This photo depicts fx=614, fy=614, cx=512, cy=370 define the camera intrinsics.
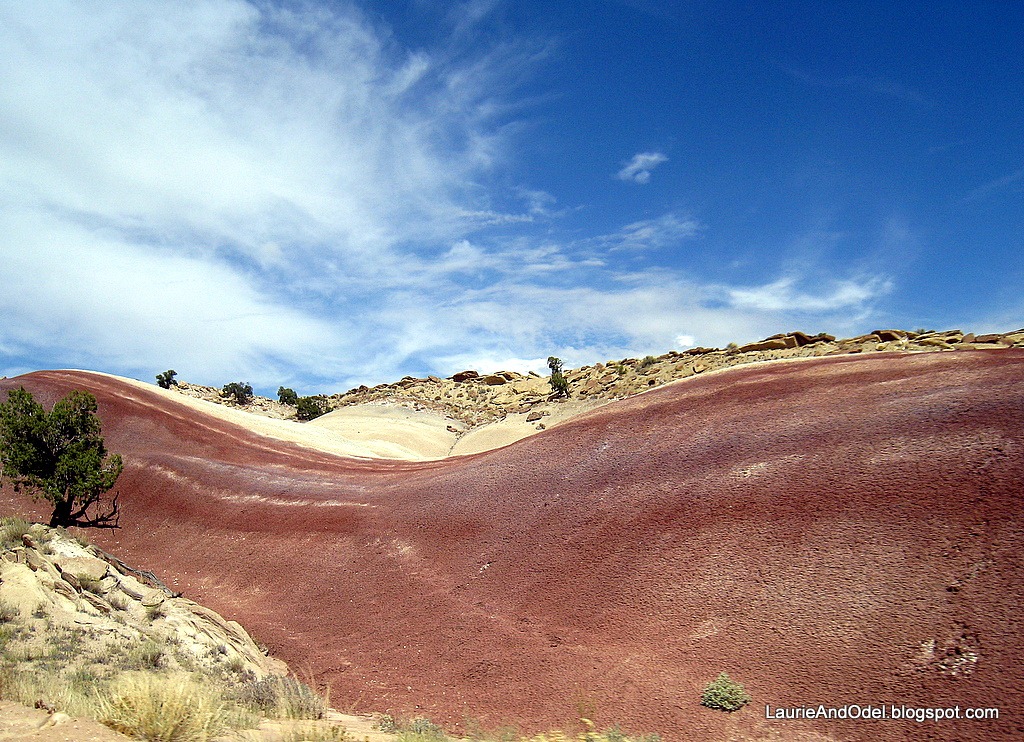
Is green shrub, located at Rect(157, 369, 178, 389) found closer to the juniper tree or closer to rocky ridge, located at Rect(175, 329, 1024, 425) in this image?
rocky ridge, located at Rect(175, 329, 1024, 425)

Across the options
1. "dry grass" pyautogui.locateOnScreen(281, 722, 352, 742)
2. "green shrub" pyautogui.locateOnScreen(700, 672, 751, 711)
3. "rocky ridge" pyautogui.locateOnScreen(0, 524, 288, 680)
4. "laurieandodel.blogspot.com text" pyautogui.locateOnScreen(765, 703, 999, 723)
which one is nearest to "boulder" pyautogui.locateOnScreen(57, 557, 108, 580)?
"rocky ridge" pyautogui.locateOnScreen(0, 524, 288, 680)

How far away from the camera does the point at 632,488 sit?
570 inches

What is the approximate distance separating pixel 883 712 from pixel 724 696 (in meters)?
1.80

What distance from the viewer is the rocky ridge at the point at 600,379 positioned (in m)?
27.2

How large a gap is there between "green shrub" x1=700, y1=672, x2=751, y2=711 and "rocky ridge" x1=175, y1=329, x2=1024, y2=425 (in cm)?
1760

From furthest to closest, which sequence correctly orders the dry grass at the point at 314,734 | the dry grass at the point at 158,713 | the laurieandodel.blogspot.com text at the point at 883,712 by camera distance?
1. the laurieandodel.blogspot.com text at the point at 883,712
2. the dry grass at the point at 314,734
3. the dry grass at the point at 158,713

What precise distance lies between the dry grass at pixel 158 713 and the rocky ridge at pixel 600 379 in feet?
75.9

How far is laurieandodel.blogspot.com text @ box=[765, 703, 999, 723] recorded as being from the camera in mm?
6758

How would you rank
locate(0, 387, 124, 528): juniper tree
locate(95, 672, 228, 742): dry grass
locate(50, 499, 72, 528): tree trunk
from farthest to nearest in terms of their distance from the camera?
1. locate(50, 499, 72, 528): tree trunk
2. locate(0, 387, 124, 528): juniper tree
3. locate(95, 672, 228, 742): dry grass

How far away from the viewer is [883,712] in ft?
23.8

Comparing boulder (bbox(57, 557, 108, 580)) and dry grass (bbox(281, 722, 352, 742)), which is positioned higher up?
boulder (bbox(57, 557, 108, 580))

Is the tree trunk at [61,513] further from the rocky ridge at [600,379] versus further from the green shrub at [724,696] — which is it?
the rocky ridge at [600,379]

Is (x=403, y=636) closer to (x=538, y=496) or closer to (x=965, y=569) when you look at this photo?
(x=538, y=496)

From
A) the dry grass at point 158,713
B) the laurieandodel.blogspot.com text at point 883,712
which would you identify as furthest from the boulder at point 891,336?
the dry grass at point 158,713
